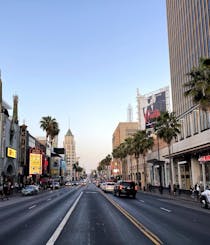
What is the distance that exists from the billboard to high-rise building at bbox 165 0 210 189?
1367 cm

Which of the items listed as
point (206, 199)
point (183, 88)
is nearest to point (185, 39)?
point (183, 88)

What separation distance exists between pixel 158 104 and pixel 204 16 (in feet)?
136

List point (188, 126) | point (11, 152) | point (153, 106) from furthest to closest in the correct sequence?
1. point (153, 106)
2. point (11, 152)
3. point (188, 126)

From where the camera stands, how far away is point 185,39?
75375mm

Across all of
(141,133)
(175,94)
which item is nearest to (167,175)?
(141,133)

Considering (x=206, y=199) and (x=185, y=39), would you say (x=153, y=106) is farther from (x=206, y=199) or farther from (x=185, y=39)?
(x=206, y=199)

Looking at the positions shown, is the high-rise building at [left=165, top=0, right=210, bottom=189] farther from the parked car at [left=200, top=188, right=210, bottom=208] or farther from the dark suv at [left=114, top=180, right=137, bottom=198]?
the parked car at [left=200, top=188, right=210, bottom=208]

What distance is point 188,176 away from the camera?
4888cm

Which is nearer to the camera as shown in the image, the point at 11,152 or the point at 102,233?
the point at 102,233

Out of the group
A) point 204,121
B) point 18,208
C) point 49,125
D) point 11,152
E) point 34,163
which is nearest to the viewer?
point 18,208

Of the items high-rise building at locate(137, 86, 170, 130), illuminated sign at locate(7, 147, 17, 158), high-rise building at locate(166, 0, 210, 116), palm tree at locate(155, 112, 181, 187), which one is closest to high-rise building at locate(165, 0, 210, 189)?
high-rise building at locate(166, 0, 210, 116)

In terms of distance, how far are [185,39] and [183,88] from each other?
38.4ft

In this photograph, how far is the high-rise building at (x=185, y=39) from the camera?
209ft

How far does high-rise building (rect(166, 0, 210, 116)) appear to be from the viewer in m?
63.7
